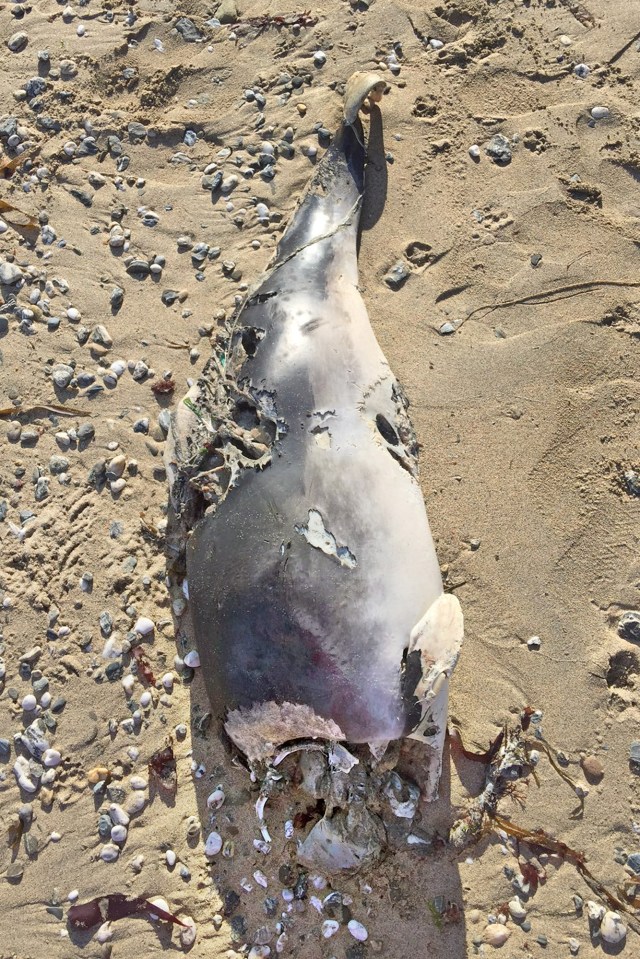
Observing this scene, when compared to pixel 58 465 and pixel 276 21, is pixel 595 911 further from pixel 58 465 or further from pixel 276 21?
pixel 276 21

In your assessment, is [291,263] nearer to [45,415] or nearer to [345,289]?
[345,289]

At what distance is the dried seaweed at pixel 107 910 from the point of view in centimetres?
335

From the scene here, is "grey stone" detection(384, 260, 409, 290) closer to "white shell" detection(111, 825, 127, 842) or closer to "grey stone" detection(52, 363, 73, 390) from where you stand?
"grey stone" detection(52, 363, 73, 390)

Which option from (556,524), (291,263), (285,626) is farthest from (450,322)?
(285,626)

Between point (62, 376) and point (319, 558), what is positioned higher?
point (319, 558)

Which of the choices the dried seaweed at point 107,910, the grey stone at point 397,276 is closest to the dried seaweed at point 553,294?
the grey stone at point 397,276

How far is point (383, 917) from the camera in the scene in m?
3.21

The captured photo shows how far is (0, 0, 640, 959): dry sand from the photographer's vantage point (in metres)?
3.33

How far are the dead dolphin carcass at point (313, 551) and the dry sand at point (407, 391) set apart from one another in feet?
1.72

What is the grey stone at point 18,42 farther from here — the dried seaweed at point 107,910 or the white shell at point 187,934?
the white shell at point 187,934

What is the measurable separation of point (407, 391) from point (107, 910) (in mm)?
2949

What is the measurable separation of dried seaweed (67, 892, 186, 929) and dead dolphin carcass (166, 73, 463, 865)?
3.31 feet

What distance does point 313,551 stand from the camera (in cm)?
277

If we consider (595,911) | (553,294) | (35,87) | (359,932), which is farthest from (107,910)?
(35,87)
